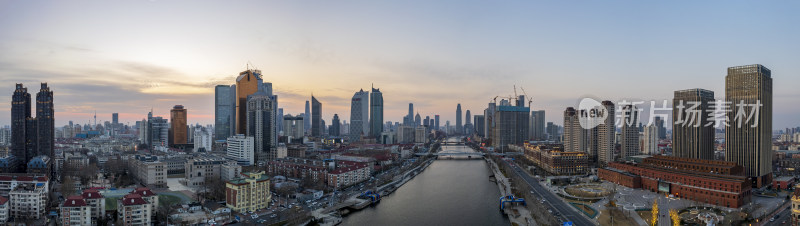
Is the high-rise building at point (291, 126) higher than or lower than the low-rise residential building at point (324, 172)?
higher

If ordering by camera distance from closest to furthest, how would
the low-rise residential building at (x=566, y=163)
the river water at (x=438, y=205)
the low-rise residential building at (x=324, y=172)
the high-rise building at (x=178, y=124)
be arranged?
the river water at (x=438, y=205), the low-rise residential building at (x=324, y=172), the low-rise residential building at (x=566, y=163), the high-rise building at (x=178, y=124)

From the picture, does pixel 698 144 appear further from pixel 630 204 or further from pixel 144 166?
pixel 144 166

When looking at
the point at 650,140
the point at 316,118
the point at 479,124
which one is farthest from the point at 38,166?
the point at 479,124

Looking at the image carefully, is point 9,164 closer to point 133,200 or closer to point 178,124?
point 133,200

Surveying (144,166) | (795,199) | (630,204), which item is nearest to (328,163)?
(144,166)

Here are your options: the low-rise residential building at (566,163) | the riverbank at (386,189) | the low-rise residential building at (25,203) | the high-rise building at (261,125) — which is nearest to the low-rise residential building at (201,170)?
the low-rise residential building at (25,203)

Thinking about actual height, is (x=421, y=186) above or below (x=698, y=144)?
below

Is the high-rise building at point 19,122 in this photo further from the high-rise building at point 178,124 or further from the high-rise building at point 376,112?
the high-rise building at point 376,112
